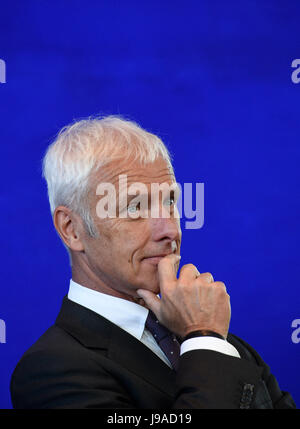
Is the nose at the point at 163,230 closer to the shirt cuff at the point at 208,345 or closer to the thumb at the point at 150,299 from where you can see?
the thumb at the point at 150,299

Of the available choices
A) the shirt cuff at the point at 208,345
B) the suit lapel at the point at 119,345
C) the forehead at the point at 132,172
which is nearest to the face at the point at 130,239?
the forehead at the point at 132,172

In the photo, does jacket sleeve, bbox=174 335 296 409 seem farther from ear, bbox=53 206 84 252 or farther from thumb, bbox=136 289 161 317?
ear, bbox=53 206 84 252

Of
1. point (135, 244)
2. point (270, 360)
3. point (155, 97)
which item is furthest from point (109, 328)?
point (270, 360)

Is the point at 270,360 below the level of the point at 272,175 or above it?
below

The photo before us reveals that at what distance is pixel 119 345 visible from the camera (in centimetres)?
146

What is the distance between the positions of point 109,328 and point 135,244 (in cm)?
22

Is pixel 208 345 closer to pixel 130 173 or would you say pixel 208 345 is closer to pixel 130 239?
pixel 130 239

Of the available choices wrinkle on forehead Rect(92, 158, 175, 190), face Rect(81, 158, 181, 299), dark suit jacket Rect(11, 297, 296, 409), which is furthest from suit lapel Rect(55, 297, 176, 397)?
wrinkle on forehead Rect(92, 158, 175, 190)

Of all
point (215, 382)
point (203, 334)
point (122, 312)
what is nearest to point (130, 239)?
point (122, 312)

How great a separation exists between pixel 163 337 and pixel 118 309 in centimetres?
14

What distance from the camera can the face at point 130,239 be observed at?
4.92ft

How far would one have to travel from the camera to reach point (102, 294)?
Result: 1.54 m
